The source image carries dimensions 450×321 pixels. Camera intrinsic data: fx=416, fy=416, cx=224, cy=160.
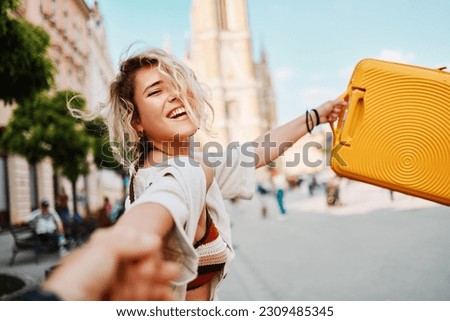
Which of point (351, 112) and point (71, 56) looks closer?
point (351, 112)

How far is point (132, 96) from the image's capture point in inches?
33.5

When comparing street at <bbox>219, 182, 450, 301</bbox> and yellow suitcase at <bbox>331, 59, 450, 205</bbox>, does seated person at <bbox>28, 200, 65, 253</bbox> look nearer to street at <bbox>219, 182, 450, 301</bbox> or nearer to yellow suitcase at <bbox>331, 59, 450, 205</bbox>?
street at <bbox>219, 182, 450, 301</bbox>

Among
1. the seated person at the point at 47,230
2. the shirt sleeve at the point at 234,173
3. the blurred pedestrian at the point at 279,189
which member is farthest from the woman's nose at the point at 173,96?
the seated person at the point at 47,230

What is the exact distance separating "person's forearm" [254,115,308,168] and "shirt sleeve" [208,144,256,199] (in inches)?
1.9

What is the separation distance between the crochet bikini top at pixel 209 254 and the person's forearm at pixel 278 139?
0.26 m

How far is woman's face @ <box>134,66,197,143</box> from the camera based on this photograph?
2.74 ft

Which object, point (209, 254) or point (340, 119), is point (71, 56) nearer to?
point (340, 119)

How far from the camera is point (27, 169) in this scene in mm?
6938

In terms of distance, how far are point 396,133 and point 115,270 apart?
28.7 inches

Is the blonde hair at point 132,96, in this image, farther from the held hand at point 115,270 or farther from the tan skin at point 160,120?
the held hand at point 115,270

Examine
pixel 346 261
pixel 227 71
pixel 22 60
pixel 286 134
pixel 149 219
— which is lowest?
pixel 346 261

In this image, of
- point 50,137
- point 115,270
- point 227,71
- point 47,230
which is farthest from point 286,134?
point 227,71

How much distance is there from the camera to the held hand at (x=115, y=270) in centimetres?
50

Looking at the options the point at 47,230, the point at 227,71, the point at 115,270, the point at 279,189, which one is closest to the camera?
the point at 115,270
